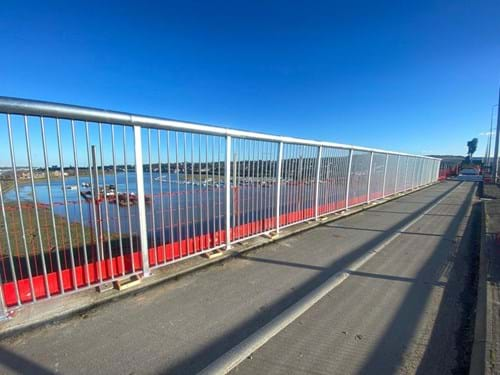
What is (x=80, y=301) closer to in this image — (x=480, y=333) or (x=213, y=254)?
(x=213, y=254)

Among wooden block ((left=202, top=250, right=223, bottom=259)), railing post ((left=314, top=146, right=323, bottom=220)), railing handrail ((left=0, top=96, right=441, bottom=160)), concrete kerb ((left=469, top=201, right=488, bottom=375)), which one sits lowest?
wooden block ((left=202, top=250, right=223, bottom=259))

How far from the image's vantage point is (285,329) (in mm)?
2299

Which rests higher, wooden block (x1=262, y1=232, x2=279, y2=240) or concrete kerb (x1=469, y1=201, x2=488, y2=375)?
concrete kerb (x1=469, y1=201, x2=488, y2=375)

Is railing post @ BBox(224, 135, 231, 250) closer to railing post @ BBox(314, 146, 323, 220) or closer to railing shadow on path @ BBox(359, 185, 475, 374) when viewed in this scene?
railing shadow on path @ BBox(359, 185, 475, 374)

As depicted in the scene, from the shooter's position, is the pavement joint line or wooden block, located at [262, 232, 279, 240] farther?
wooden block, located at [262, 232, 279, 240]

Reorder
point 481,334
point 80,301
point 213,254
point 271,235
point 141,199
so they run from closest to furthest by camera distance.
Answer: point 481,334 < point 80,301 < point 141,199 < point 213,254 < point 271,235

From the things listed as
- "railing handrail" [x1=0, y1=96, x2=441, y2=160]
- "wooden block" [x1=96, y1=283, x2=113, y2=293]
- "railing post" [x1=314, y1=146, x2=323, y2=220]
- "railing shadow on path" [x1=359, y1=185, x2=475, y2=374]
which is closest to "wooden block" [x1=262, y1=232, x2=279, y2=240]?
"railing post" [x1=314, y1=146, x2=323, y2=220]

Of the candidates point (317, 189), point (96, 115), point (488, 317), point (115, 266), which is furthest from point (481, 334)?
point (317, 189)

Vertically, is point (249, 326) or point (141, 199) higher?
point (141, 199)

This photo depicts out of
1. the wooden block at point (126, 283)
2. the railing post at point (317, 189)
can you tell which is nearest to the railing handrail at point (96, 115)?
the wooden block at point (126, 283)

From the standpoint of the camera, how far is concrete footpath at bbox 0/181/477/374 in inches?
75.1

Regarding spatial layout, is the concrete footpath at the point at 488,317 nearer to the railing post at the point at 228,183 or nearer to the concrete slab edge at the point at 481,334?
the concrete slab edge at the point at 481,334

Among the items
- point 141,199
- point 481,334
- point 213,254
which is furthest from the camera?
point 213,254

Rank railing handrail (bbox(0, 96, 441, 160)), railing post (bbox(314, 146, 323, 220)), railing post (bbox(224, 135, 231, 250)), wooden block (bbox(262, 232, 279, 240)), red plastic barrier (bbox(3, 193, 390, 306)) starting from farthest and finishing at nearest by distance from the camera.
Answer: railing post (bbox(314, 146, 323, 220))
wooden block (bbox(262, 232, 279, 240))
railing post (bbox(224, 135, 231, 250))
red plastic barrier (bbox(3, 193, 390, 306))
railing handrail (bbox(0, 96, 441, 160))
